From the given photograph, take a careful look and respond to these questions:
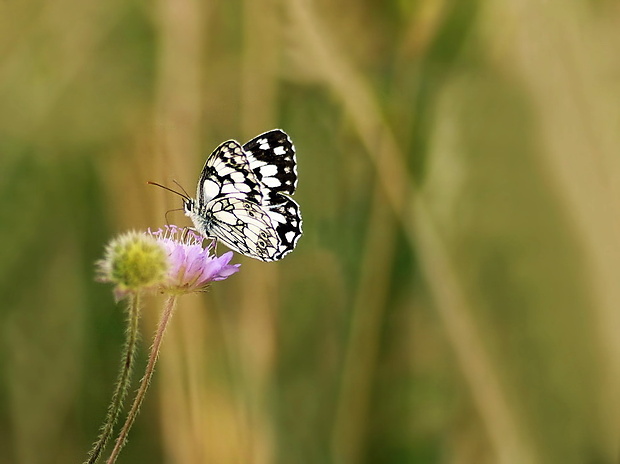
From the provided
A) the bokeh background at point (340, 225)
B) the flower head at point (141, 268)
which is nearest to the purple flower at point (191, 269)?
the flower head at point (141, 268)

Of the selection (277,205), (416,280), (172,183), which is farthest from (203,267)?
(416,280)

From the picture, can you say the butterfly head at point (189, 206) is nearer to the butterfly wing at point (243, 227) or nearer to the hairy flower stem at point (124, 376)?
the butterfly wing at point (243, 227)

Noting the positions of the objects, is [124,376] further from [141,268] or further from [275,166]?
[275,166]

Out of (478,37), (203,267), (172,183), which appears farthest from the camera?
(478,37)

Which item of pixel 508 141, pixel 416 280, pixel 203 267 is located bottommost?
pixel 203 267

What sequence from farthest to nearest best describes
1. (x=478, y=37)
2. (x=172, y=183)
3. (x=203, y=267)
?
(x=478, y=37) < (x=172, y=183) < (x=203, y=267)

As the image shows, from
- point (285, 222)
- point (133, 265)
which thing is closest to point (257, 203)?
point (285, 222)

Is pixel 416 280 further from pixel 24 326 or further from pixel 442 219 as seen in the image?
pixel 24 326
